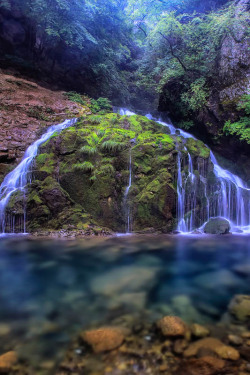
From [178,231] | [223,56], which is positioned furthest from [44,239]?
[223,56]

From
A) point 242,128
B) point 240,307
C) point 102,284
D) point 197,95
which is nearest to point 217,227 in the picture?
point 242,128

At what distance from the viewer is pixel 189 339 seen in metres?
2.80

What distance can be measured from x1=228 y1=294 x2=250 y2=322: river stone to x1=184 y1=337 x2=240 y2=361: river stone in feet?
2.42

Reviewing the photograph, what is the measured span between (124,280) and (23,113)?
12026mm

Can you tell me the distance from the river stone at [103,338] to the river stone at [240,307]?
Result: 1727 millimetres

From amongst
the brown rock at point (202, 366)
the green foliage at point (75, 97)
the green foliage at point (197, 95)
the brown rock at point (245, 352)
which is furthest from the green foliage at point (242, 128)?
the brown rock at point (202, 366)

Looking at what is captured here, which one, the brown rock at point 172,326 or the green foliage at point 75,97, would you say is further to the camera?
the green foliage at point 75,97

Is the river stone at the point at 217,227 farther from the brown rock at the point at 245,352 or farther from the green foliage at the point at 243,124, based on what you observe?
the brown rock at the point at 245,352

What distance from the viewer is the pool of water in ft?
10.4

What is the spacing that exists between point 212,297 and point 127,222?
209 inches

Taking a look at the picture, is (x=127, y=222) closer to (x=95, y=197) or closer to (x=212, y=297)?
(x=95, y=197)

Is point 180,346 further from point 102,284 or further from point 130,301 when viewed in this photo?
point 102,284

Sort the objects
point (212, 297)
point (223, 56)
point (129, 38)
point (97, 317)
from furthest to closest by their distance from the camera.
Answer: point (129, 38), point (223, 56), point (212, 297), point (97, 317)

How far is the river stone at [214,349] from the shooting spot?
251 centimetres
